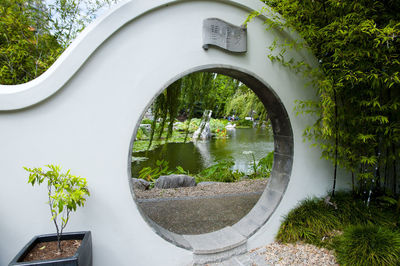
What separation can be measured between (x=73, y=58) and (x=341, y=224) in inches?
122

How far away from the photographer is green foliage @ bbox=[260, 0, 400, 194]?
6.54 feet

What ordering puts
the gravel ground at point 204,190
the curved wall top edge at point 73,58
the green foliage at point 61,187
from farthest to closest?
the gravel ground at point 204,190 < the curved wall top edge at point 73,58 < the green foliage at point 61,187

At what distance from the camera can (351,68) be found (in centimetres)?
226

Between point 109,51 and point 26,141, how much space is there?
2.94 ft

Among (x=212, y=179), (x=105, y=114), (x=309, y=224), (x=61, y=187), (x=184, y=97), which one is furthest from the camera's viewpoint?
(x=212, y=179)

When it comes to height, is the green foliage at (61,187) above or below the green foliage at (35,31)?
below

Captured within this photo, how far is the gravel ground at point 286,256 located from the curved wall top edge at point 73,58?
2116 mm

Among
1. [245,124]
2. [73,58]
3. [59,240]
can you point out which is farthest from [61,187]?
[245,124]

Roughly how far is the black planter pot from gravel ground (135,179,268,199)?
2.50 meters

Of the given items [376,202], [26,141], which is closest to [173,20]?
[26,141]

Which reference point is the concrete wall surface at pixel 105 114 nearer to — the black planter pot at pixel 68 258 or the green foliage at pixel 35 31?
the black planter pot at pixel 68 258

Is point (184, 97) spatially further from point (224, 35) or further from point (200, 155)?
point (200, 155)

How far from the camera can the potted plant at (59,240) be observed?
1.41 m

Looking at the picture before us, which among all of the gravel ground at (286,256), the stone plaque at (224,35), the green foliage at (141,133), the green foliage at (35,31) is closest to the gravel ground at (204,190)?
the gravel ground at (286,256)
